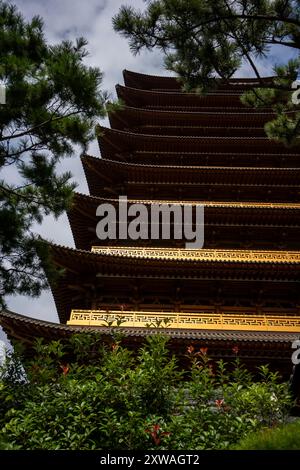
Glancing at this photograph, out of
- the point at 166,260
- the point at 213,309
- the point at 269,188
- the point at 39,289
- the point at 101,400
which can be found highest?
the point at 269,188

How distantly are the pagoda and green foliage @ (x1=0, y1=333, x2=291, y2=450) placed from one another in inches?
112

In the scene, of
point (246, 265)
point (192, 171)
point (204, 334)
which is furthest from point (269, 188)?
point (204, 334)

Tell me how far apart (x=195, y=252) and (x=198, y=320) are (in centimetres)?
300

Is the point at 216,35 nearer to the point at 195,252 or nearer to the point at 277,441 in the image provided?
the point at 277,441

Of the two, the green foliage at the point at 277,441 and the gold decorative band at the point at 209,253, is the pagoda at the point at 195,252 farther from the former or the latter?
the green foliage at the point at 277,441

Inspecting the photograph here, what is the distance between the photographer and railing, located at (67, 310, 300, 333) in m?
11.9

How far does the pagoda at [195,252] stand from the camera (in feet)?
35.0

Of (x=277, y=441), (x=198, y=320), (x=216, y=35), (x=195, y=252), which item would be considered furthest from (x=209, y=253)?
(x=277, y=441)

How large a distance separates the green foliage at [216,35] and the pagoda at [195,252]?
1.78ft

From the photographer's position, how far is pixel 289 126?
8078mm

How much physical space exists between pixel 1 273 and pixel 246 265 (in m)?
7.69

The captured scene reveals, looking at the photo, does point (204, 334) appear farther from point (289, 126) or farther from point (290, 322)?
point (289, 126)

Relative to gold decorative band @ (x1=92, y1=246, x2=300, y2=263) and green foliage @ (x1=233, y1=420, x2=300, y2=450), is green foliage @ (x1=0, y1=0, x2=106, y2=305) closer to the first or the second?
green foliage @ (x1=233, y1=420, x2=300, y2=450)

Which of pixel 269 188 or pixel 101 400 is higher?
pixel 269 188
